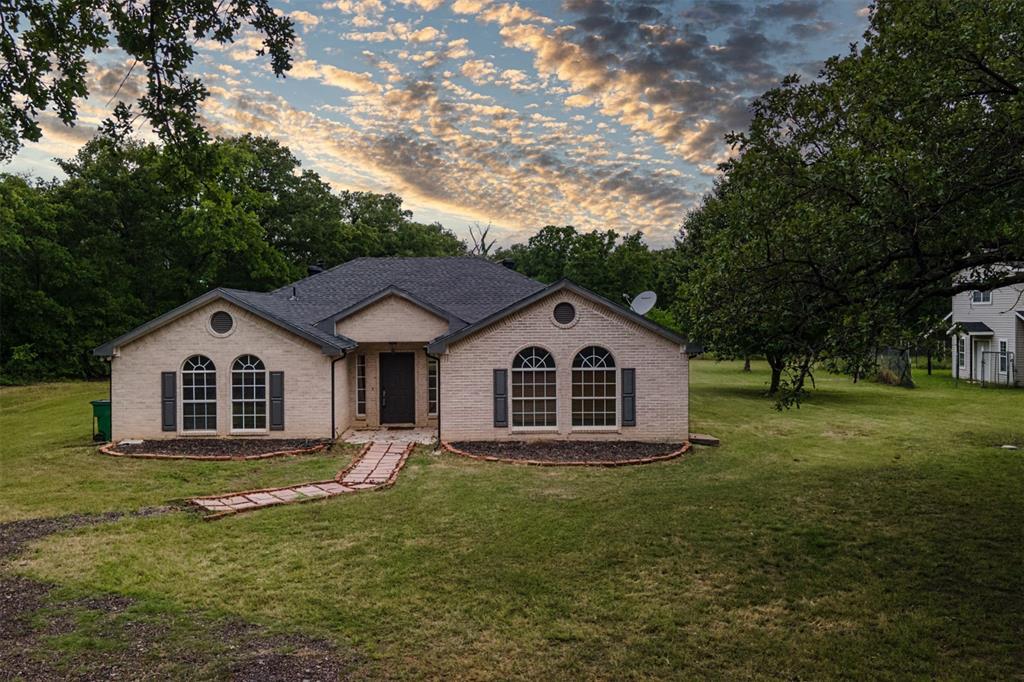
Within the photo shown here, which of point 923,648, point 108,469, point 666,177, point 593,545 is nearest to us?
point 923,648

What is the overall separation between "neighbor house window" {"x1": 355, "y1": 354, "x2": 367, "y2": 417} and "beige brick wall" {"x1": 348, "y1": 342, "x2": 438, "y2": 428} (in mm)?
100

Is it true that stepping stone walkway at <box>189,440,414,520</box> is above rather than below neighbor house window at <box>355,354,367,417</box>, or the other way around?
below

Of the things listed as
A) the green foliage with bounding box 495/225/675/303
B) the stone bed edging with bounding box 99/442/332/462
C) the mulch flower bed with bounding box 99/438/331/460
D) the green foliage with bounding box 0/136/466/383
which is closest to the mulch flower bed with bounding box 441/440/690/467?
the stone bed edging with bounding box 99/442/332/462

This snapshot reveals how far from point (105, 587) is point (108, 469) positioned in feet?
24.6

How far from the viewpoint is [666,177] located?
82.1 ft

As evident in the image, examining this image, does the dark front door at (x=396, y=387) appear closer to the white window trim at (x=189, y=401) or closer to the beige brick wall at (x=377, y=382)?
the beige brick wall at (x=377, y=382)

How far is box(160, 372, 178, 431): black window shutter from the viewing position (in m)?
16.2

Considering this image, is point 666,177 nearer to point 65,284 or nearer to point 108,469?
point 108,469

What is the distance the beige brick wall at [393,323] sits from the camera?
18047 mm

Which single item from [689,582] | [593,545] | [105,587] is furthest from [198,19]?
[689,582]

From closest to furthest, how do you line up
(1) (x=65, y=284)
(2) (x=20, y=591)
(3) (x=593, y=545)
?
(2) (x=20, y=591) < (3) (x=593, y=545) < (1) (x=65, y=284)

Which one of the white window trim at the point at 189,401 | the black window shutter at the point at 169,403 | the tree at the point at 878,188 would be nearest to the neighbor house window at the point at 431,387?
the white window trim at the point at 189,401

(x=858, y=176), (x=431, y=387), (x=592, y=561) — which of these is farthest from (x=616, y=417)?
(x=858, y=176)

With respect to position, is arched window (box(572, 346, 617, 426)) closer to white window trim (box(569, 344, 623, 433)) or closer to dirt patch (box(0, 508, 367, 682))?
white window trim (box(569, 344, 623, 433))
